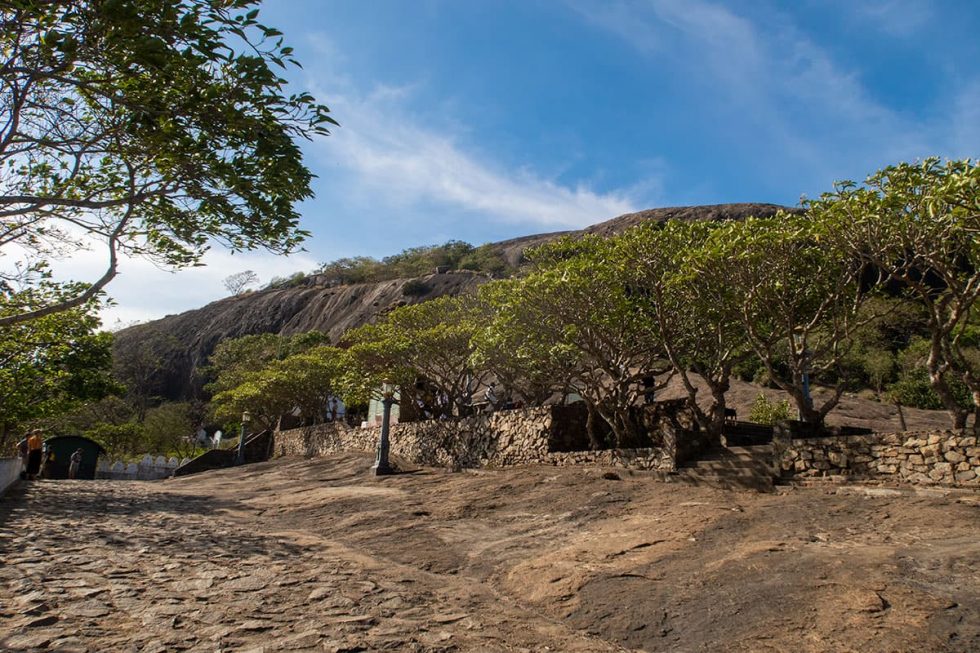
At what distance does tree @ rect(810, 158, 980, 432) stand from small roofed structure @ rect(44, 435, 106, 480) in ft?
97.0

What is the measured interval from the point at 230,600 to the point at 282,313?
224 ft

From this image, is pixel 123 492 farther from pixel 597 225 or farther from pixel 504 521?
pixel 597 225

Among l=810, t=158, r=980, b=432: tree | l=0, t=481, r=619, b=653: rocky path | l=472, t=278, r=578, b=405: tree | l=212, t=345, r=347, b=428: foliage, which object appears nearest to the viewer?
l=0, t=481, r=619, b=653: rocky path

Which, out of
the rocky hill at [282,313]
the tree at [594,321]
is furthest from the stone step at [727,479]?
the rocky hill at [282,313]

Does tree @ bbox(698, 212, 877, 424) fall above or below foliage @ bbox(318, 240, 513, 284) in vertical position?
below

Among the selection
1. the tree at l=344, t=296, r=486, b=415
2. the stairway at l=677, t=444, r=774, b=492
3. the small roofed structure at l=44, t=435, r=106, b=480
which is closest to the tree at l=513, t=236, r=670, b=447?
the stairway at l=677, t=444, r=774, b=492

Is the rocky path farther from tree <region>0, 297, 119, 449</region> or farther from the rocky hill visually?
the rocky hill

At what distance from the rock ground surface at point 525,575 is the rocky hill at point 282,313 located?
46.6 meters

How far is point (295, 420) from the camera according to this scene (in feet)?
115

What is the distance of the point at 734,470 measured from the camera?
11039mm

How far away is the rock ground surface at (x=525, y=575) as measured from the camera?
4547 mm

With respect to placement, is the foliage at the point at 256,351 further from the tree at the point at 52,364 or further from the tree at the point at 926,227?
the tree at the point at 926,227

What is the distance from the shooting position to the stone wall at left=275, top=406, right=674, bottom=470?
12.9 meters

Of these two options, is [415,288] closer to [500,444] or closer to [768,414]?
[768,414]
